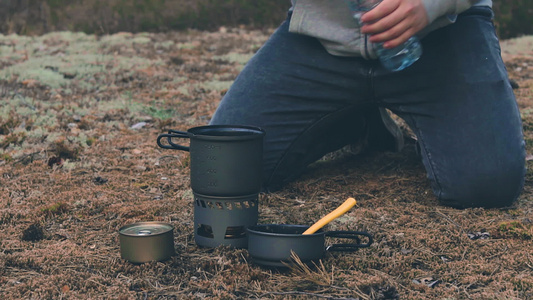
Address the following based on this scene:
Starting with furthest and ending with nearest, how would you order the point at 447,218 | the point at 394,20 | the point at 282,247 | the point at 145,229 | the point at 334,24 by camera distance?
the point at 334,24
the point at 447,218
the point at 394,20
the point at 145,229
the point at 282,247

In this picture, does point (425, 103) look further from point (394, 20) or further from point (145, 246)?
point (145, 246)

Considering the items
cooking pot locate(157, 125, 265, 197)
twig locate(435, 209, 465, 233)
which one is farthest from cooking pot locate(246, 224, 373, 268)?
twig locate(435, 209, 465, 233)

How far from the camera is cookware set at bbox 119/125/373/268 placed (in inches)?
83.0

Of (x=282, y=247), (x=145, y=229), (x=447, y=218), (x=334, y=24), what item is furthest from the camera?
(x=334, y=24)

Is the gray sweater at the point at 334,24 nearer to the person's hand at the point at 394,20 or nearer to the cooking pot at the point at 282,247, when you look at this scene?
the person's hand at the point at 394,20

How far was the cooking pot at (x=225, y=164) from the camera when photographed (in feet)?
7.34

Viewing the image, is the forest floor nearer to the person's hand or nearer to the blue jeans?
the blue jeans

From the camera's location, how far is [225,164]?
224 centimetres

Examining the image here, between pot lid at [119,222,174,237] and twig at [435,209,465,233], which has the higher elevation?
pot lid at [119,222,174,237]

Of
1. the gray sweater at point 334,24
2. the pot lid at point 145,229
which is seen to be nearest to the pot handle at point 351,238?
the pot lid at point 145,229

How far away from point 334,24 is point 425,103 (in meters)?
0.57

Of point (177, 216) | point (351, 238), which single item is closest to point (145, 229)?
point (177, 216)

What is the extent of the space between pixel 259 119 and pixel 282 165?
262 mm

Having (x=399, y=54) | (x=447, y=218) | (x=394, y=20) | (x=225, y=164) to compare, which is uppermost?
(x=394, y=20)
